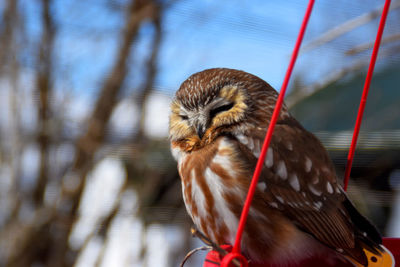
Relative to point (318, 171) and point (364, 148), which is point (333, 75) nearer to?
point (364, 148)

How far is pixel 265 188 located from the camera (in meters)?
1.43

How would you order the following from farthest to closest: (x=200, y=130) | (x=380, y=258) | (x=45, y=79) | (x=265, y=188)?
(x=45, y=79) < (x=200, y=130) < (x=265, y=188) < (x=380, y=258)

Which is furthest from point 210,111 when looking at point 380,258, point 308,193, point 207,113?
point 380,258

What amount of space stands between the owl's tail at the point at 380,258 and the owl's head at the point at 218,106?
0.52 meters

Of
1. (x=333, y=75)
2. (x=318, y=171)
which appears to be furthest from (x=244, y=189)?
(x=333, y=75)

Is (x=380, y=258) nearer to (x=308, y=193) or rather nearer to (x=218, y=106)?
(x=308, y=193)

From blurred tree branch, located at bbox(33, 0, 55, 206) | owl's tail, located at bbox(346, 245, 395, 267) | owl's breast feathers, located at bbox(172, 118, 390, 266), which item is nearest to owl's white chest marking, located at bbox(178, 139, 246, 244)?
owl's breast feathers, located at bbox(172, 118, 390, 266)

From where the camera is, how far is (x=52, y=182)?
5090 mm

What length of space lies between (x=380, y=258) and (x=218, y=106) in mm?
689

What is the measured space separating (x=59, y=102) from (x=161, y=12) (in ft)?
4.79

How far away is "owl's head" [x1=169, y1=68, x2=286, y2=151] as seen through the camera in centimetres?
156

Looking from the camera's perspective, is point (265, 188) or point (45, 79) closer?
point (265, 188)

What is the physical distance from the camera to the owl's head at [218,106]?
156 cm

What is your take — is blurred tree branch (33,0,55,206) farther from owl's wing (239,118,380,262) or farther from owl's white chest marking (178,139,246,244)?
owl's wing (239,118,380,262)
